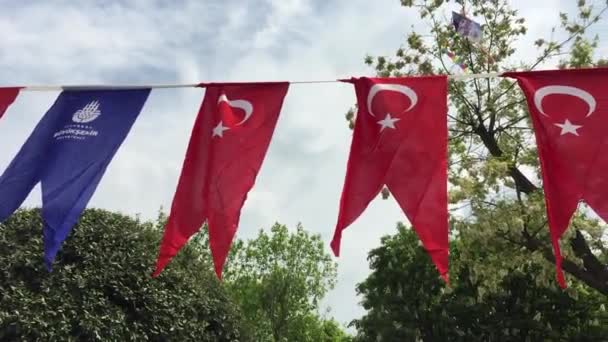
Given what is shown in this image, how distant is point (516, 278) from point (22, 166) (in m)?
27.0

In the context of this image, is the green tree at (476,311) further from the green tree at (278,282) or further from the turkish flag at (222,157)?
the turkish flag at (222,157)

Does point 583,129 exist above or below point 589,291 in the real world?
below

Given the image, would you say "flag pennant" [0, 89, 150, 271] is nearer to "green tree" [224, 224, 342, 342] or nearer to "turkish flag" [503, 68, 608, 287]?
"turkish flag" [503, 68, 608, 287]

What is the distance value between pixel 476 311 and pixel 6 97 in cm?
2622

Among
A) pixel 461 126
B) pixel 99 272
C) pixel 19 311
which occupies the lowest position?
pixel 19 311

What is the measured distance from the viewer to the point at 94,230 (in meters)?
16.2

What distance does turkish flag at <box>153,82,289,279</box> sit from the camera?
28.0ft

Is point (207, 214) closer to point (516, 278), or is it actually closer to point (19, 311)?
point (19, 311)

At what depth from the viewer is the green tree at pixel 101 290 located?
14289 mm

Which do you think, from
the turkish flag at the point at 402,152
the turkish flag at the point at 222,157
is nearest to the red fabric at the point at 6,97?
the turkish flag at the point at 222,157

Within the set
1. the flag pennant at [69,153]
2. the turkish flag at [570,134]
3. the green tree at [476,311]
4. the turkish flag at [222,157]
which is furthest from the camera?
the green tree at [476,311]

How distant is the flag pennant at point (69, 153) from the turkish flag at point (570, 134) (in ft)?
16.2

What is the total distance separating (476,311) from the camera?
32.2 meters

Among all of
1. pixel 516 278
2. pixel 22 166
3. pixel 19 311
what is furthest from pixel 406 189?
pixel 516 278
